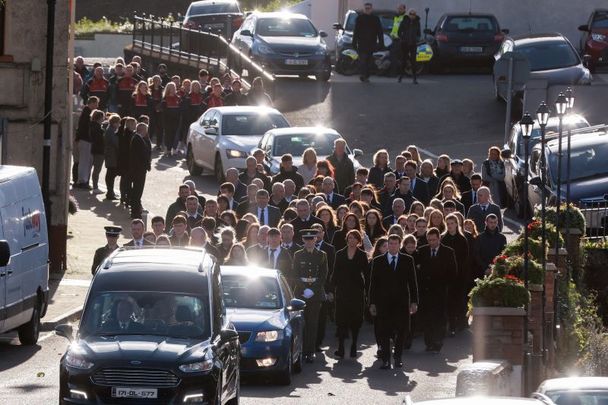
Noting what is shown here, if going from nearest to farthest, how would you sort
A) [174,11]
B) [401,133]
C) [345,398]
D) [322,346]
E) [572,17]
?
[345,398], [322,346], [401,133], [572,17], [174,11]

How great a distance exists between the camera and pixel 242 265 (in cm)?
2377

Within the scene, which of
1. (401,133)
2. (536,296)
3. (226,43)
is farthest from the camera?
(226,43)

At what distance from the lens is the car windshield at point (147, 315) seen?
17.6 metres

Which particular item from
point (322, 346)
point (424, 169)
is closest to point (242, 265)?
point (322, 346)

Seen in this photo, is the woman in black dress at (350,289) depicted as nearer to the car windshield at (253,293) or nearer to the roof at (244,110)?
the car windshield at (253,293)

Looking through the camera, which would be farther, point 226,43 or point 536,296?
point 226,43

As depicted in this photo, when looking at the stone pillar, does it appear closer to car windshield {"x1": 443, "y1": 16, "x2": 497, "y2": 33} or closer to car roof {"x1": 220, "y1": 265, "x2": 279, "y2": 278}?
car roof {"x1": 220, "y1": 265, "x2": 279, "y2": 278}

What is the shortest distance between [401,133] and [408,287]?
61.7 ft

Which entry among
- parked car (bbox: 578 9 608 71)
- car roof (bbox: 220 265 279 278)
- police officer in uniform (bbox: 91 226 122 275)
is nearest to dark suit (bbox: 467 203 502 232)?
car roof (bbox: 220 265 279 278)

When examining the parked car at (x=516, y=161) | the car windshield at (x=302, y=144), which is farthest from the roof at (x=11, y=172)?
the parked car at (x=516, y=161)

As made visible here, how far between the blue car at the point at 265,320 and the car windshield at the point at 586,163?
10.4 metres

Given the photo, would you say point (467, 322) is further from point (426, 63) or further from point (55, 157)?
point (426, 63)

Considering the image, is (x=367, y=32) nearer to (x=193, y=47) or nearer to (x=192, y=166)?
(x=193, y=47)

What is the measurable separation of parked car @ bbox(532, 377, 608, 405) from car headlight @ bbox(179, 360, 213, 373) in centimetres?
356
